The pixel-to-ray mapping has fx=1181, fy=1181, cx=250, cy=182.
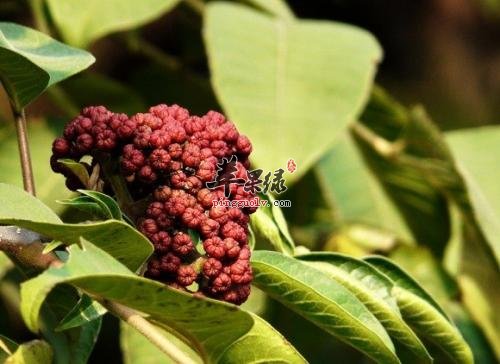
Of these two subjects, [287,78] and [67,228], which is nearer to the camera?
[67,228]

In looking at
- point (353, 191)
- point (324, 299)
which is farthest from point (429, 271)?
point (324, 299)

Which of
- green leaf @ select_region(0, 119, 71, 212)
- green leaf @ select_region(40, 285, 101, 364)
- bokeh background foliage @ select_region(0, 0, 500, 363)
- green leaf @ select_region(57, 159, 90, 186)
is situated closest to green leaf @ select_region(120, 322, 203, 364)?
bokeh background foliage @ select_region(0, 0, 500, 363)

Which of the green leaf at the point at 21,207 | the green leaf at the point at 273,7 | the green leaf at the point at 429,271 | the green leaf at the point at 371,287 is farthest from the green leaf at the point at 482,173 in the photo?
the green leaf at the point at 21,207

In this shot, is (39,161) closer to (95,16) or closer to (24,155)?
(95,16)

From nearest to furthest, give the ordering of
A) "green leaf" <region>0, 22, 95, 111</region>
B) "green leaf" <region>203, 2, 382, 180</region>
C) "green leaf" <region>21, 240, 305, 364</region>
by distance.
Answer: "green leaf" <region>21, 240, 305, 364</region>
"green leaf" <region>0, 22, 95, 111</region>
"green leaf" <region>203, 2, 382, 180</region>

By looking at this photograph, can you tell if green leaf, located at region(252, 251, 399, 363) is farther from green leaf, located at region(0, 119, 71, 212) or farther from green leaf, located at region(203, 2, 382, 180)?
green leaf, located at region(0, 119, 71, 212)

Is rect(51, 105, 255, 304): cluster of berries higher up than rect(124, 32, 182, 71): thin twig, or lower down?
higher up

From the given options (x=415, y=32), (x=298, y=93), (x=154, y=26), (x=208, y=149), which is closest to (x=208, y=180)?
(x=208, y=149)
